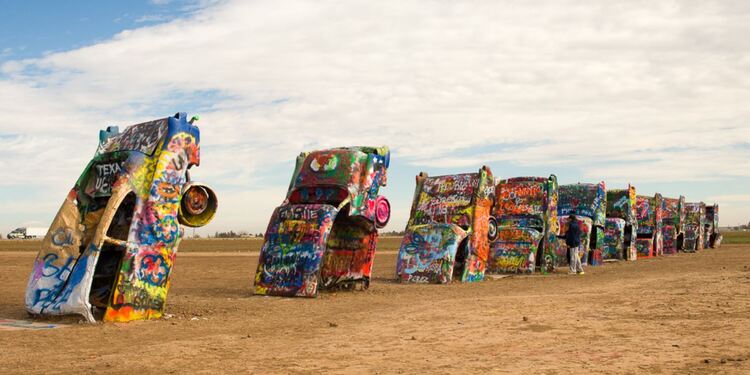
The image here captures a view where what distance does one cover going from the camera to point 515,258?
23469 millimetres

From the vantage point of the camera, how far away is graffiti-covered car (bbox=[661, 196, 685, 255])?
39969 mm

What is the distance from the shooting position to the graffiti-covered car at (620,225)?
104ft

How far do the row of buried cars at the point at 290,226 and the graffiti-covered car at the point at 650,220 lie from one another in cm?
899

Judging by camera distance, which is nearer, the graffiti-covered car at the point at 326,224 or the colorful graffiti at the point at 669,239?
the graffiti-covered car at the point at 326,224

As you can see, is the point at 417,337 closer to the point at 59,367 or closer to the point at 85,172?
the point at 59,367

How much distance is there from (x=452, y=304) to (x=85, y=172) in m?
6.65

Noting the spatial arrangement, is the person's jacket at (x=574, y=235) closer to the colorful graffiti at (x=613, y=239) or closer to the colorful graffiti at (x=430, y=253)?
the colorful graffiti at (x=430, y=253)

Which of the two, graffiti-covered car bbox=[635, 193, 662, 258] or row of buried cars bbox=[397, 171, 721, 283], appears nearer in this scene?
row of buried cars bbox=[397, 171, 721, 283]

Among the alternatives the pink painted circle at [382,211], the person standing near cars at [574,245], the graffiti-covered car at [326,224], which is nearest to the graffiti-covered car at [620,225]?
the person standing near cars at [574,245]

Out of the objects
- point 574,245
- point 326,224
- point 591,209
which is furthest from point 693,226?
point 326,224

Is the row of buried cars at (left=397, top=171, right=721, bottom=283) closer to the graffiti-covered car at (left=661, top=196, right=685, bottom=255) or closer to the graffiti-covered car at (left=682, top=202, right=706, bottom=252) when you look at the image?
the graffiti-covered car at (left=661, top=196, right=685, bottom=255)

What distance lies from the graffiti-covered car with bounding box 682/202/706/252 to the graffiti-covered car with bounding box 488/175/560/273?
844 inches

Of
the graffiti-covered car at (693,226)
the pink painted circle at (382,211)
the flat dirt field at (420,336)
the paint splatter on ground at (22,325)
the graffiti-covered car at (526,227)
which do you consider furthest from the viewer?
the graffiti-covered car at (693,226)

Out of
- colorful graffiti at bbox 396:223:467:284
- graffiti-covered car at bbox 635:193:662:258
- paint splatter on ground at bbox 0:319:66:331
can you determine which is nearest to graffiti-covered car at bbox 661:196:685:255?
graffiti-covered car at bbox 635:193:662:258
